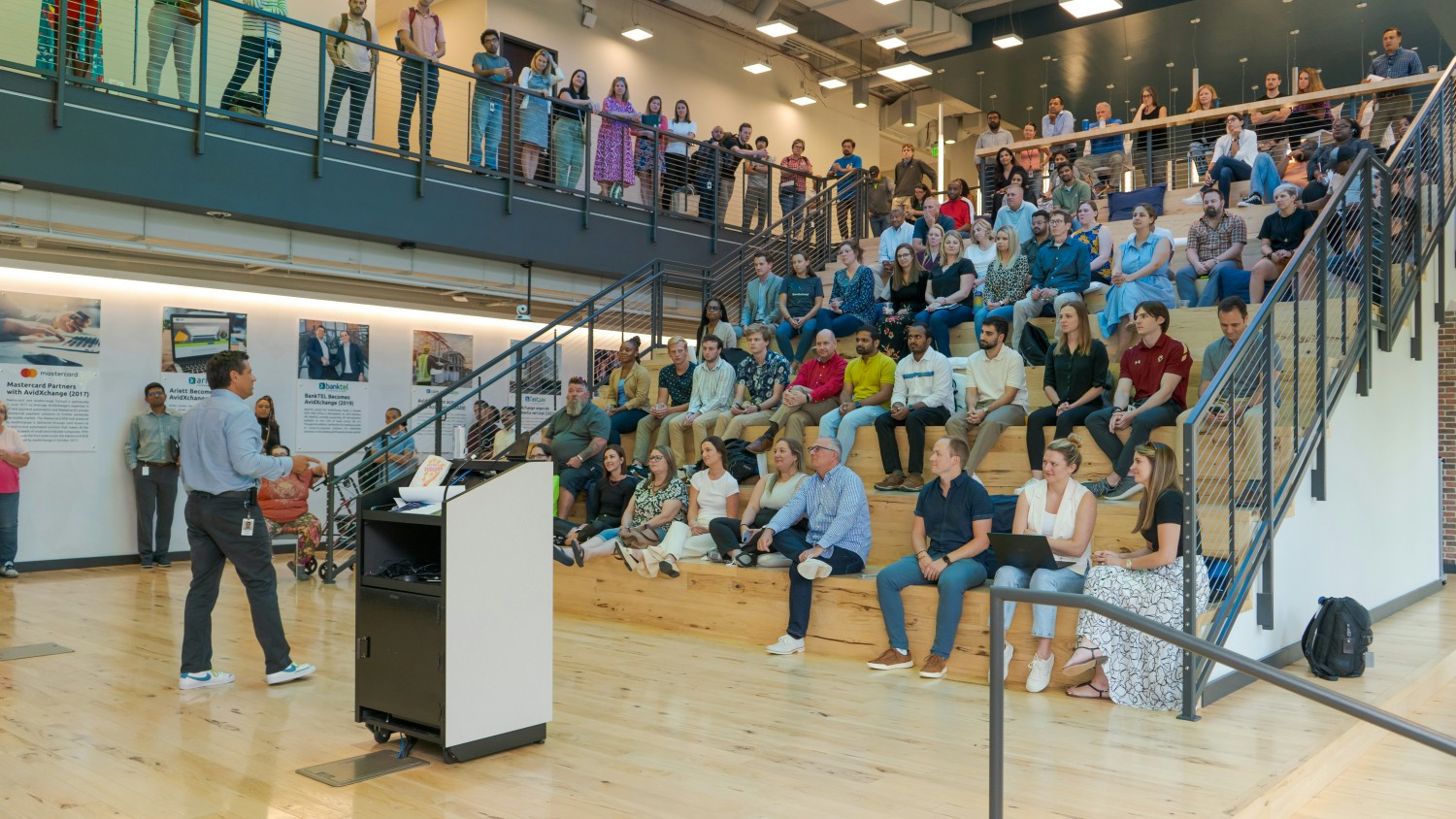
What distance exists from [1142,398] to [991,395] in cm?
104

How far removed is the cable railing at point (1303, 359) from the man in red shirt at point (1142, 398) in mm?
311

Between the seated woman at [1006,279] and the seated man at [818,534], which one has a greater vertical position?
the seated woman at [1006,279]

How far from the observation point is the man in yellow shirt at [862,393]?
26.2ft

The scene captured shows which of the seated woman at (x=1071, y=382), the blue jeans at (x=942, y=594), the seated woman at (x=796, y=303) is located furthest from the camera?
the seated woman at (x=796, y=303)

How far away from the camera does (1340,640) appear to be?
18.2 ft

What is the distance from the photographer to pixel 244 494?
532 cm

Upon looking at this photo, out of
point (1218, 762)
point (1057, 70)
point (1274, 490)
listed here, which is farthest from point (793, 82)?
point (1218, 762)

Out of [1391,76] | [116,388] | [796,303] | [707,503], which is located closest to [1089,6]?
[1391,76]

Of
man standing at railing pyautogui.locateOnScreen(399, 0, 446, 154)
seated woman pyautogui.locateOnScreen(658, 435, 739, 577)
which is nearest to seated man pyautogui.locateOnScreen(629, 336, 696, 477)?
seated woman pyautogui.locateOnScreen(658, 435, 739, 577)

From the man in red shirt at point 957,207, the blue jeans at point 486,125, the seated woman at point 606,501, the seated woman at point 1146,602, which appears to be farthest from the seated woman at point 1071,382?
the blue jeans at point 486,125

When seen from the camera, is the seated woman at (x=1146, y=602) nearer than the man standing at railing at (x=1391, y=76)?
Yes

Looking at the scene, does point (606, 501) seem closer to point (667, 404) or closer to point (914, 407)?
point (667, 404)

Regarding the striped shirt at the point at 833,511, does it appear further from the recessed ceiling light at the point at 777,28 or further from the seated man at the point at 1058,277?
the recessed ceiling light at the point at 777,28

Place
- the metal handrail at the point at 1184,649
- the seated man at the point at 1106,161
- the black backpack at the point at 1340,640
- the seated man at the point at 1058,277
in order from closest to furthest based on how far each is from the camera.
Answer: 1. the metal handrail at the point at 1184,649
2. the black backpack at the point at 1340,640
3. the seated man at the point at 1058,277
4. the seated man at the point at 1106,161
